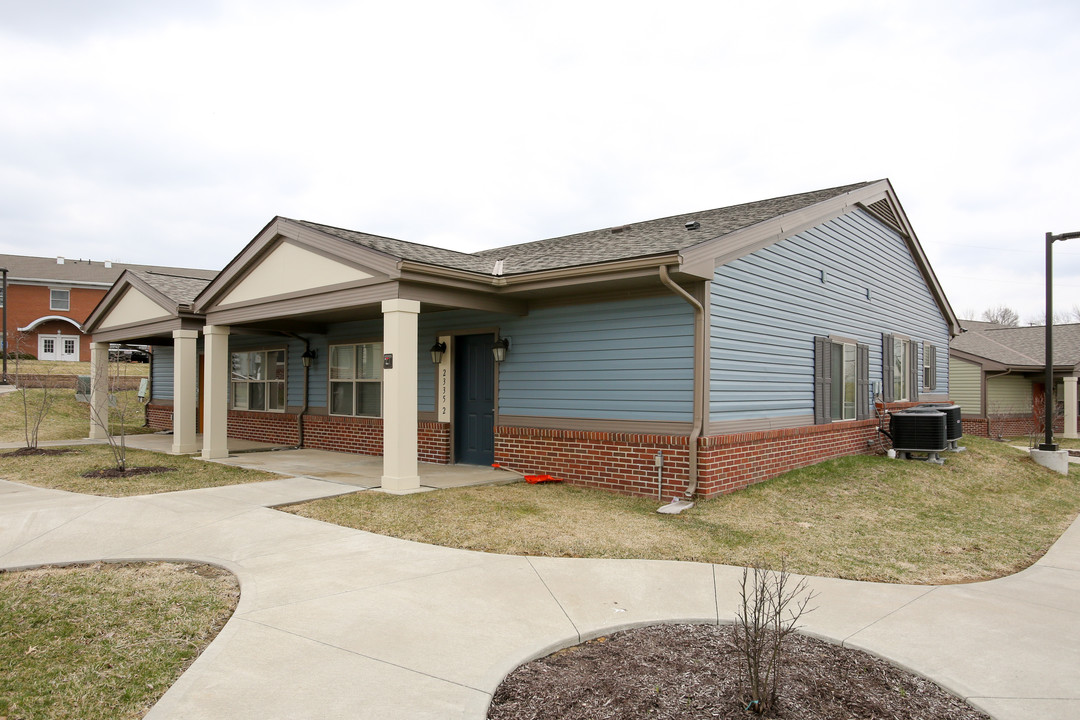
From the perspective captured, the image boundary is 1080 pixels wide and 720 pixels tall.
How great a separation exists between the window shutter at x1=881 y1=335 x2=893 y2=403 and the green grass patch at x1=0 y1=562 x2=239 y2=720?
1243cm

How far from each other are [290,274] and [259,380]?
6.26 metres

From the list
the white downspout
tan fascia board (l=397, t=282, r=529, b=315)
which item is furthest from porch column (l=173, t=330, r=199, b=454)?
the white downspout

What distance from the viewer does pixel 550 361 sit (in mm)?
9898

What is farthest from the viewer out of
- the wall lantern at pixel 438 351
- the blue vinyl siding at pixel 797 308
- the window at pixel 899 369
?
the window at pixel 899 369

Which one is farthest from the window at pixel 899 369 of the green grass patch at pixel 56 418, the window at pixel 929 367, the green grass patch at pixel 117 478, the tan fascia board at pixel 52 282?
the tan fascia board at pixel 52 282

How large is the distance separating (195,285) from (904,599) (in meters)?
14.7

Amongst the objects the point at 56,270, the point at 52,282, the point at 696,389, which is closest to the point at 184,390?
the point at 696,389

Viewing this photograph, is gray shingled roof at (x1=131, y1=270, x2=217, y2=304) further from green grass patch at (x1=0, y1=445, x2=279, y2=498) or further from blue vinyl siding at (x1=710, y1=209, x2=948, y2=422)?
blue vinyl siding at (x1=710, y1=209, x2=948, y2=422)

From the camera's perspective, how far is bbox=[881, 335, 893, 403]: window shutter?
43.8 ft

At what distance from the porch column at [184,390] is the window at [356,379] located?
8.67ft

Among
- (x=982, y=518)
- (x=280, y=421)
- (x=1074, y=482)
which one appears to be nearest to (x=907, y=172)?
(x=1074, y=482)

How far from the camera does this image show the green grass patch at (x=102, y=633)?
10.3 feet

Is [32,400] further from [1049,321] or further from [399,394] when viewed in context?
[1049,321]

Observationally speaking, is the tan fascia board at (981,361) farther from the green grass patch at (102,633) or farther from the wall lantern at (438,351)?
the green grass patch at (102,633)
